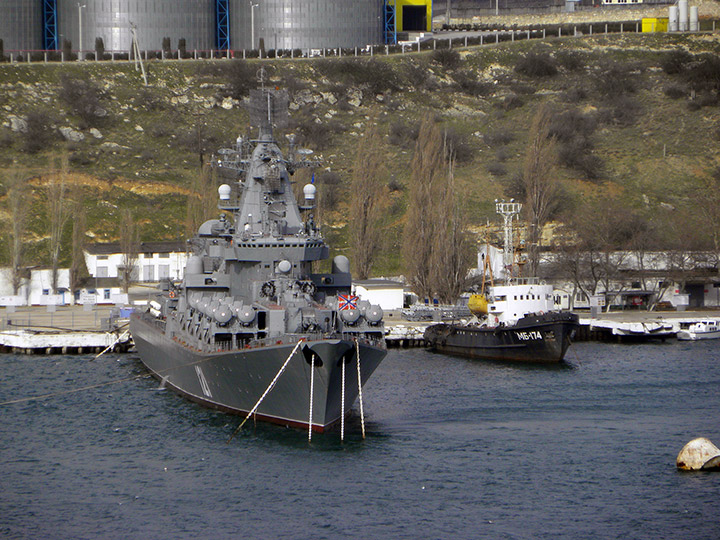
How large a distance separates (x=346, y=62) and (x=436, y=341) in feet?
232

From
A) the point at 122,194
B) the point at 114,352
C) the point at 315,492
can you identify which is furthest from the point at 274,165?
the point at 122,194

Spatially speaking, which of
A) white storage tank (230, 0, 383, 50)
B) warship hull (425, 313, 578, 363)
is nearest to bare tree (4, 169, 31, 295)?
warship hull (425, 313, 578, 363)

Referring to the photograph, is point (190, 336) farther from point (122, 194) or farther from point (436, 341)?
point (122, 194)

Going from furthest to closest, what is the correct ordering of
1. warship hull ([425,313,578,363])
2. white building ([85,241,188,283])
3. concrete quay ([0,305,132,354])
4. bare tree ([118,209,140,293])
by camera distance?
white building ([85,241,188,283]), bare tree ([118,209,140,293]), concrete quay ([0,305,132,354]), warship hull ([425,313,578,363])

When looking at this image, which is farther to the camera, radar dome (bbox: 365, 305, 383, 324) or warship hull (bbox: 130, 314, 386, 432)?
radar dome (bbox: 365, 305, 383, 324)

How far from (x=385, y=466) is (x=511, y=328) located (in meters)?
25.9

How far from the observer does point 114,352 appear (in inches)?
2569

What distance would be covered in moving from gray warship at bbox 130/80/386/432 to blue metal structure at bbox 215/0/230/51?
83.0 meters

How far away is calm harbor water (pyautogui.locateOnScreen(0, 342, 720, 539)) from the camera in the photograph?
2956 cm

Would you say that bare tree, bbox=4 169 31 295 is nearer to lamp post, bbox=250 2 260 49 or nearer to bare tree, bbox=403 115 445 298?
bare tree, bbox=403 115 445 298

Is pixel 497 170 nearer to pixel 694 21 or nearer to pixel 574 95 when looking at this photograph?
pixel 574 95

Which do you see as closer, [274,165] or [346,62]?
[274,165]

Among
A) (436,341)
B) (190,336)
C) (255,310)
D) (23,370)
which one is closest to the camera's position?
(255,310)

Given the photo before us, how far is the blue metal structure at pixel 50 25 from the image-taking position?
126 m
